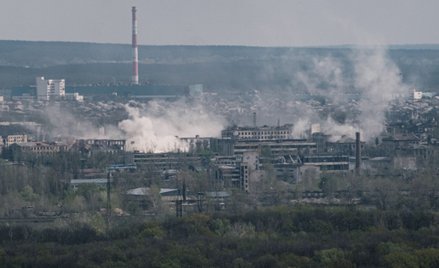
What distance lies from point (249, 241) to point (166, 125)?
2369cm

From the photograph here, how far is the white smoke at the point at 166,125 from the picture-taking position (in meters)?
41.2

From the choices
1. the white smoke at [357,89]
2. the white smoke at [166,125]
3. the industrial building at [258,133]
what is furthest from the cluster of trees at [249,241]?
the white smoke at [357,89]

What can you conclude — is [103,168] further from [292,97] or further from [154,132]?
[292,97]

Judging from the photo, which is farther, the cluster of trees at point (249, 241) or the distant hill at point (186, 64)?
the distant hill at point (186, 64)

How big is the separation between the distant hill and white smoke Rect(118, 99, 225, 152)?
40.3 feet

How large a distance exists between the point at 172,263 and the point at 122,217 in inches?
246

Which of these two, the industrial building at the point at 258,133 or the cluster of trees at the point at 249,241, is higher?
the industrial building at the point at 258,133

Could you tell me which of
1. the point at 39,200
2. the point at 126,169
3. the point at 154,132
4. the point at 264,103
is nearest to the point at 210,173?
the point at 126,169

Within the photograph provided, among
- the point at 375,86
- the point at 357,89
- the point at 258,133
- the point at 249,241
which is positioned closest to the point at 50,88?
the point at 357,89

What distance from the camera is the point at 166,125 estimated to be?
150 ft

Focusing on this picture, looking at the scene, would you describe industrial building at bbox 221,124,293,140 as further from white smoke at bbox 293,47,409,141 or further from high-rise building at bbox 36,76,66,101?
high-rise building at bbox 36,76,66,101

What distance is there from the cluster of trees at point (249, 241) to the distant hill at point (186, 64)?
38780 mm

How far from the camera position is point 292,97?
58.6m

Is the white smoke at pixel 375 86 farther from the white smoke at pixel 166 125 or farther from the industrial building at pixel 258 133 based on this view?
the white smoke at pixel 166 125
